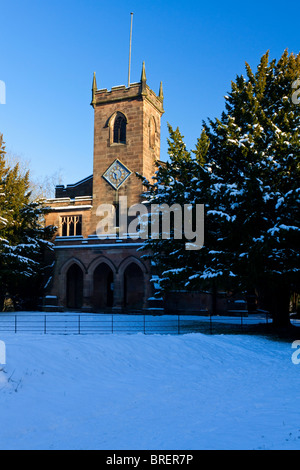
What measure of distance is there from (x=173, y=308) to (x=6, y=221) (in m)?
12.5

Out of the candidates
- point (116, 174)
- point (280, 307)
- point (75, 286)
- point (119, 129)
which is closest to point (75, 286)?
→ point (75, 286)

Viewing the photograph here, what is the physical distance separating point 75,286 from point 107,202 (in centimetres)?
737

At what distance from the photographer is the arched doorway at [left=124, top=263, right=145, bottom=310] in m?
32.2

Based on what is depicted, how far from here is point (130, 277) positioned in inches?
1287

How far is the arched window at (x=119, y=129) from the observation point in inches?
1351

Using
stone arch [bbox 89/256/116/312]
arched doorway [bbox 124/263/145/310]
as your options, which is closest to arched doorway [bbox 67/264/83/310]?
stone arch [bbox 89/256/116/312]

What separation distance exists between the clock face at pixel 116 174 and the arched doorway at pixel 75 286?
719 cm

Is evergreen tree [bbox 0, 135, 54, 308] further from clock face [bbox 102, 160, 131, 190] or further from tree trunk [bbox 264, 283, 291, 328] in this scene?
tree trunk [bbox 264, 283, 291, 328]

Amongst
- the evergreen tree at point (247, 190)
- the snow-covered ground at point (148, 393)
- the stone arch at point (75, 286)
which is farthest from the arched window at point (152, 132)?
the snow-covered ground at point (148, 393)

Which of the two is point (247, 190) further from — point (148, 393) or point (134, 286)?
point (134, 286)

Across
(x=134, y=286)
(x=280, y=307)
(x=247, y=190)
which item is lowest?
(x=280, y=307)

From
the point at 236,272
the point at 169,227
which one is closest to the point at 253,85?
the point at 169,227

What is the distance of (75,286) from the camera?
116 feet
